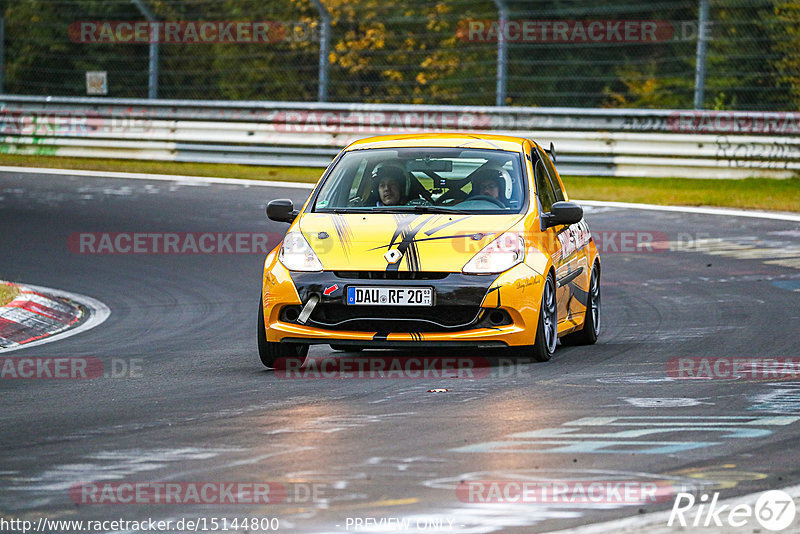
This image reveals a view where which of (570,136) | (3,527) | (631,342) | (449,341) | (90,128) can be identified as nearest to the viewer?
(3,527)

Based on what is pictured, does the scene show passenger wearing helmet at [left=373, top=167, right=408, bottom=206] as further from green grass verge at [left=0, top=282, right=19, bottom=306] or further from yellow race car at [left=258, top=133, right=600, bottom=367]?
green grass verge at [left=0, top=282, right=19, bottom=306]

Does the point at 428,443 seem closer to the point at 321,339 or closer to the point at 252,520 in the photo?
the point at 252,520

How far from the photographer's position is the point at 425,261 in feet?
29.2

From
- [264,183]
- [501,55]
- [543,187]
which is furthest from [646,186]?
[543,187]

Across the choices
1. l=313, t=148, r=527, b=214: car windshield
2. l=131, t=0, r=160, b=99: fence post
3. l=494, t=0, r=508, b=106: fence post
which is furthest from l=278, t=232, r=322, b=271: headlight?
l=131, t=0, r=160, b=99: fence post

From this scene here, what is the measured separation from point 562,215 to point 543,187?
2.28 ft

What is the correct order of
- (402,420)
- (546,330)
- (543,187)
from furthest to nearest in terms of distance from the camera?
1. (543,187)
2. (546,330)
3. (402,420)

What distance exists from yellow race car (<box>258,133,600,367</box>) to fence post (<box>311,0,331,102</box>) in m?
14.6

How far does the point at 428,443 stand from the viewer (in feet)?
21.6

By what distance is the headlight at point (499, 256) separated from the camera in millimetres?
8945

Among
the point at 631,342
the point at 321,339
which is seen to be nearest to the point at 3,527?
the point at 321,339

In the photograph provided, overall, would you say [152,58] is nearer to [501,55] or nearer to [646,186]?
Answer: [501,55]

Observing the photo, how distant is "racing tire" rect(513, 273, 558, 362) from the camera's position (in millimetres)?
9133

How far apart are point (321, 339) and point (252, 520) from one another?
3.72 meters
